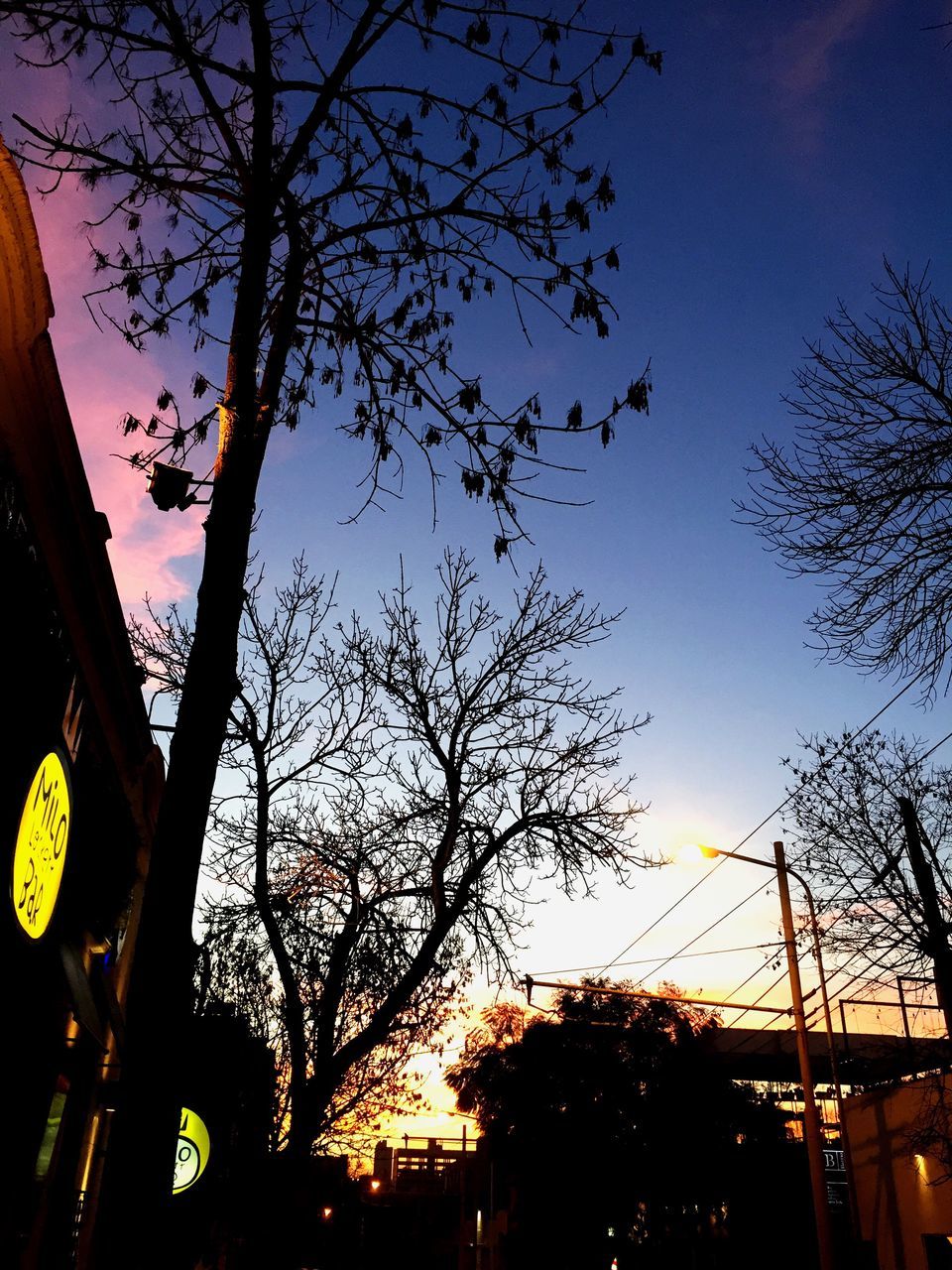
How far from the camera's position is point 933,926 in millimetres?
18062

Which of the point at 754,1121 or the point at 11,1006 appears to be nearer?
the point at 11,1006

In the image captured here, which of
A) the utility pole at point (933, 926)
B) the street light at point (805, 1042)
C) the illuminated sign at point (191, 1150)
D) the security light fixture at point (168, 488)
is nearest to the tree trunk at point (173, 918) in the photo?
the security light fixture at point (168, 488)

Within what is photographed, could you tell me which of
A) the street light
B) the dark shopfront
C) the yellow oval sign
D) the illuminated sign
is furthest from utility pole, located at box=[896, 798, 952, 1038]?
the yellow oval sign

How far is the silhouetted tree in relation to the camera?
31.0m

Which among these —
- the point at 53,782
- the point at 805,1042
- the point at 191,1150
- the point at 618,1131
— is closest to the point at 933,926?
the point at 805,1042

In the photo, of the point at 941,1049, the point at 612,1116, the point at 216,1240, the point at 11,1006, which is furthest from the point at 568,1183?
the point at 11,1006

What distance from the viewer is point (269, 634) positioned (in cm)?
1739

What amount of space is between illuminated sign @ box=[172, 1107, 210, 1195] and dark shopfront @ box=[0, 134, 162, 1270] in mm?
1114

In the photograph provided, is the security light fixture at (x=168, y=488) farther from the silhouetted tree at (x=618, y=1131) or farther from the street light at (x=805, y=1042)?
the silhouetted tree at (x=618, y=1131)

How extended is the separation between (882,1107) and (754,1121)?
32.0 feet

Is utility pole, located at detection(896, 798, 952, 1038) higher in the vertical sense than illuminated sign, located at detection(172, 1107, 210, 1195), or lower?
higher

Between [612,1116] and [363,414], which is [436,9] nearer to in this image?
[363,414]

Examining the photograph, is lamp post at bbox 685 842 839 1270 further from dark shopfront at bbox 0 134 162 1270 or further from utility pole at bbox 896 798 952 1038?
dark shopfront at bbox 0 134 162 1270

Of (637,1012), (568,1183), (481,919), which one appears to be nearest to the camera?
(481,919)
